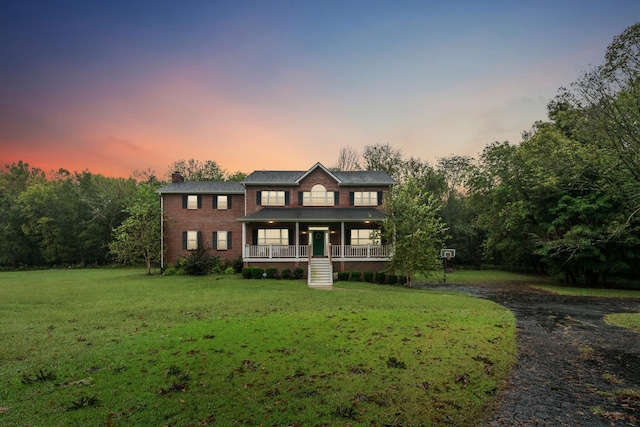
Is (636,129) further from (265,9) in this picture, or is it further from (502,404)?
(265,9)

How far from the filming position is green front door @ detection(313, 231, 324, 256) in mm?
25859

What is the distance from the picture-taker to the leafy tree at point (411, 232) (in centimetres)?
2027

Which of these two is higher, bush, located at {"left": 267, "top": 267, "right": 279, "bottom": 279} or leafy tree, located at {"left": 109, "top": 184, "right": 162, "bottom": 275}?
leafy tree, located at {"left": 109, "top": 184, "right": 162, "bottom": 275}

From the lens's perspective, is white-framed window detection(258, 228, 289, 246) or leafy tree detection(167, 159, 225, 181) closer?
white-framed window detection(258, 228, 289, 246)

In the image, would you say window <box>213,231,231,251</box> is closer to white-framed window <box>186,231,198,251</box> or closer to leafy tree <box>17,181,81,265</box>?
white-framed window <box>186,231,198,251</box>

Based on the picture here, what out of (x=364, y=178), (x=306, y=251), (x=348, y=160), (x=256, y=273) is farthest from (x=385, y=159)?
(x=256, y=273)

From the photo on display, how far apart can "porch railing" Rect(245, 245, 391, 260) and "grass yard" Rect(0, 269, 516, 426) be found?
10.5 metres

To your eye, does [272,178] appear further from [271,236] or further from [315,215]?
[315,215]

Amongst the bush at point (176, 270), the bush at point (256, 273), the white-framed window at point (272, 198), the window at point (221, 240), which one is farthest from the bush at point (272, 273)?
the bush at point (176, 270)

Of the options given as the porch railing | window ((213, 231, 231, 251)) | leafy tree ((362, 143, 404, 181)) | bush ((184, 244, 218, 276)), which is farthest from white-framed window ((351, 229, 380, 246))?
leafy tree ((362, 143, 404, 181))

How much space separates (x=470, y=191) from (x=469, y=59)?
15.0 metres

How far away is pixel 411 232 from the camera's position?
20609 mm

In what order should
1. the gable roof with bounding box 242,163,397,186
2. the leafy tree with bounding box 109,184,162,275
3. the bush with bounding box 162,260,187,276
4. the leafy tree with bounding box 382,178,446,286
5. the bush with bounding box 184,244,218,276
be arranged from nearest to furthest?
the leafy tree with bounding box 382,178,446,286, the bush with bounding box 184,244,218,276, the bush with bounding box 162,260,187,276, the leafy tree with bounding box 109,184,162,275, the gable roof with bounding box 242,163,397,186

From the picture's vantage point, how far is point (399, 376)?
244 inches
